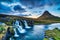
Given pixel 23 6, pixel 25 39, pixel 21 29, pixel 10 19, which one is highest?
pixel 23 6

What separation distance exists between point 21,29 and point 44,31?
32cm

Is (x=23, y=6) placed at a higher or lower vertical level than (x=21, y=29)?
higher

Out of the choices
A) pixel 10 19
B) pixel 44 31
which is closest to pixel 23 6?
pixel 10 19

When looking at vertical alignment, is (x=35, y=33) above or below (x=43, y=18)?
below

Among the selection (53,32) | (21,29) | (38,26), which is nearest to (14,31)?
(21,29)

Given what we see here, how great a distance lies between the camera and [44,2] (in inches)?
92.6

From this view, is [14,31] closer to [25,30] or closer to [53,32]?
[25,30]

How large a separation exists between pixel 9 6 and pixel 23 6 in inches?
7.9

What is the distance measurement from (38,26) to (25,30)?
0.19 meters

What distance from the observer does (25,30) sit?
7.55ft

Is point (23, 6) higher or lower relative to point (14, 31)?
higher

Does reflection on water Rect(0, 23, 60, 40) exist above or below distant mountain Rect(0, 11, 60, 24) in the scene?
below

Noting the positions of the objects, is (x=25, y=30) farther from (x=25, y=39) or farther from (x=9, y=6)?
(x=9, y=6)

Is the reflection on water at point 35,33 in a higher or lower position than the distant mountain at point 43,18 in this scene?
lower
